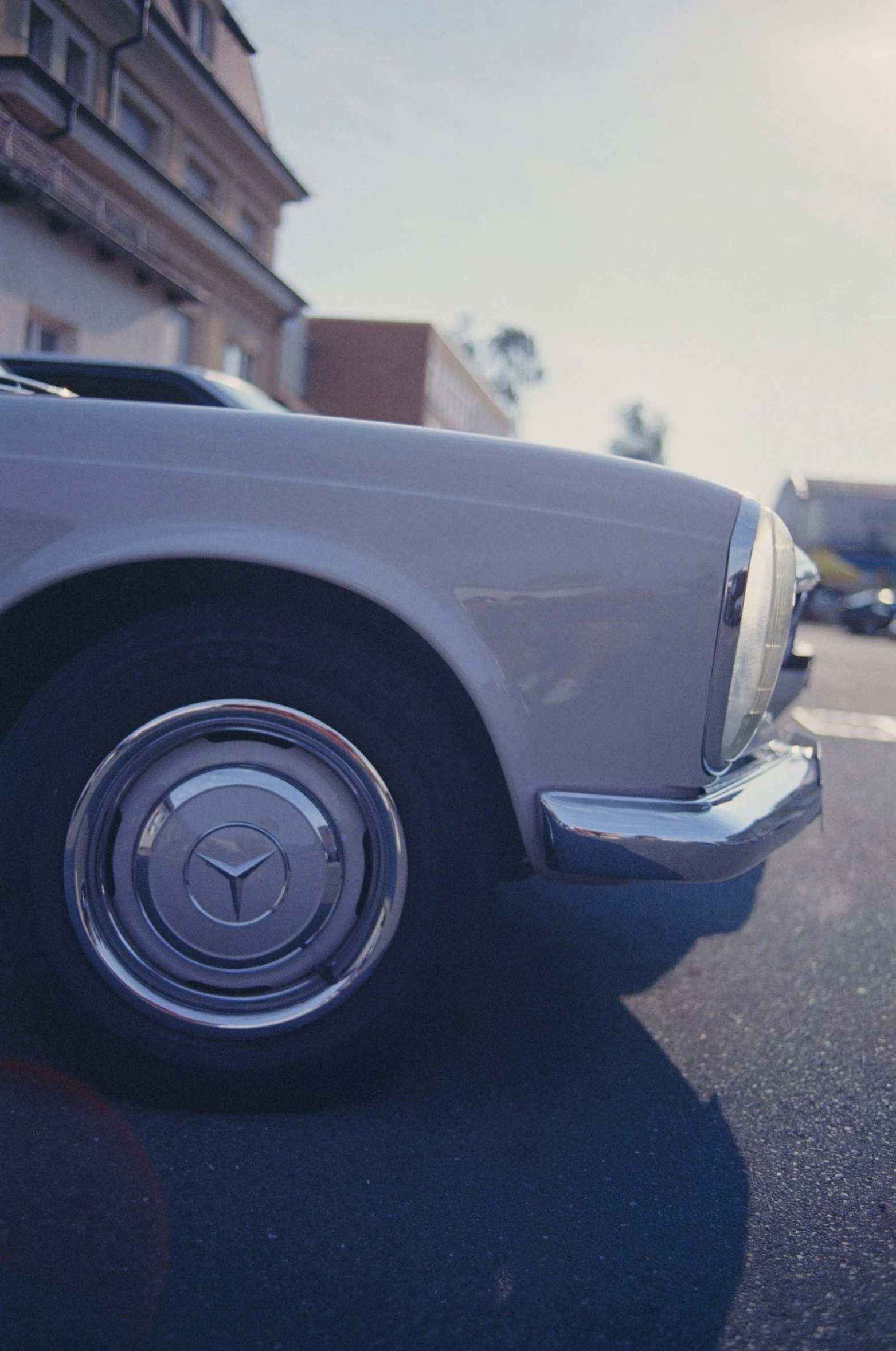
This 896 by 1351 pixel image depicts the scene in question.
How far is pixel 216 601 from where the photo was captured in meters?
1.70

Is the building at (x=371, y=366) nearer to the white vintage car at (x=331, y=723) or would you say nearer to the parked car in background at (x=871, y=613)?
the parked car in background at (x=871, y=613)

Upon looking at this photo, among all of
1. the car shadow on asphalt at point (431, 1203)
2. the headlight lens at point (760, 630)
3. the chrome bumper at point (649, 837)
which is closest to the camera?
the car shadow on asphalt at point (431, 1203)

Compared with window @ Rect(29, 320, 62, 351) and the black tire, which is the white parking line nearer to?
the black tire

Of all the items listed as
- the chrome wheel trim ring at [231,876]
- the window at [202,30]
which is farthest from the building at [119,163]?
the chrome wheel trim ring at [231,876]

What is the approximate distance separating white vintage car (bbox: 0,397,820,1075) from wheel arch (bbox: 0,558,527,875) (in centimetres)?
6

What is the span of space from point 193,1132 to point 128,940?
1.03 ft

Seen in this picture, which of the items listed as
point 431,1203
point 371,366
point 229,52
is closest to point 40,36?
point 229,52

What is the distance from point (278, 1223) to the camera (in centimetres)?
136

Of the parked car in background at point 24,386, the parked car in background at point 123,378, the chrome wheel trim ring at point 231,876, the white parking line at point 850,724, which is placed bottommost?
the white parking line at point 850,724

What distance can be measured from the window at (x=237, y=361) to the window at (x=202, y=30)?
1071 centimetres

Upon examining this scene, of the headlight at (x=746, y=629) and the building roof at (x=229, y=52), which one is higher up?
A: the building roof at (x=229, y=52)

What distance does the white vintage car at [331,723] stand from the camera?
1598 millimetres

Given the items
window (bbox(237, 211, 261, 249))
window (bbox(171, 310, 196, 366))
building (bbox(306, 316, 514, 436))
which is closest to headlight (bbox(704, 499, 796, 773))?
window (bbox(237, 211, 261, 249))

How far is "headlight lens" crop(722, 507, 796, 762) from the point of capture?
5.51ft
